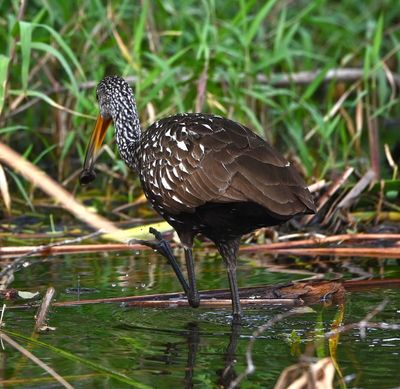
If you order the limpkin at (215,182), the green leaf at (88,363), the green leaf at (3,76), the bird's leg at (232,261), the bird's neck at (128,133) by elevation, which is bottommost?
the green leaf at (88,363)

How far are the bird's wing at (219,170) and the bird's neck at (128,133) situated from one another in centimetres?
49

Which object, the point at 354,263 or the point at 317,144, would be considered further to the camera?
the point at 317,144

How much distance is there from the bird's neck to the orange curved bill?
206mm

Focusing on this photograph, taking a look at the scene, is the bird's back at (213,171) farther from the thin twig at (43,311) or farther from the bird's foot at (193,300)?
the thin twig at (43,311)

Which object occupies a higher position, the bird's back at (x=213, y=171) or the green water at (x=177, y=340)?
the bird's back at (x=213, y=171)

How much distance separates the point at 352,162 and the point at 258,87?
0.94m

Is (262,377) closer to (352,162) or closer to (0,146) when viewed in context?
(0,146)

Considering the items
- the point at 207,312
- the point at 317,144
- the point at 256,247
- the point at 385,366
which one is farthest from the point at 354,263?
the point at 317,144

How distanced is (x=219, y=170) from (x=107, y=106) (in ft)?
4.94

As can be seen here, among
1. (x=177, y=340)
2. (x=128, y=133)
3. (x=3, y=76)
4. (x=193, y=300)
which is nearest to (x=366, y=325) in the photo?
(x=177, y=340)

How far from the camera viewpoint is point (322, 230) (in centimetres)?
767

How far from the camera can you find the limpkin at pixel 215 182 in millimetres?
5266

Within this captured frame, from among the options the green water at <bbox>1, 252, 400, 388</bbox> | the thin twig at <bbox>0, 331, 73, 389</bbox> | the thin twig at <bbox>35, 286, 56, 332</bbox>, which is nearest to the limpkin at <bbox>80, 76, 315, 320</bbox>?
the green water at <bbox>1, 252, 400, 388</bbox>

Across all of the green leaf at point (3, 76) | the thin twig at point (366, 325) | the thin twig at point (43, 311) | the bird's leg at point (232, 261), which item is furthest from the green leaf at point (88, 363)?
the green leaf at point (3, 76)
